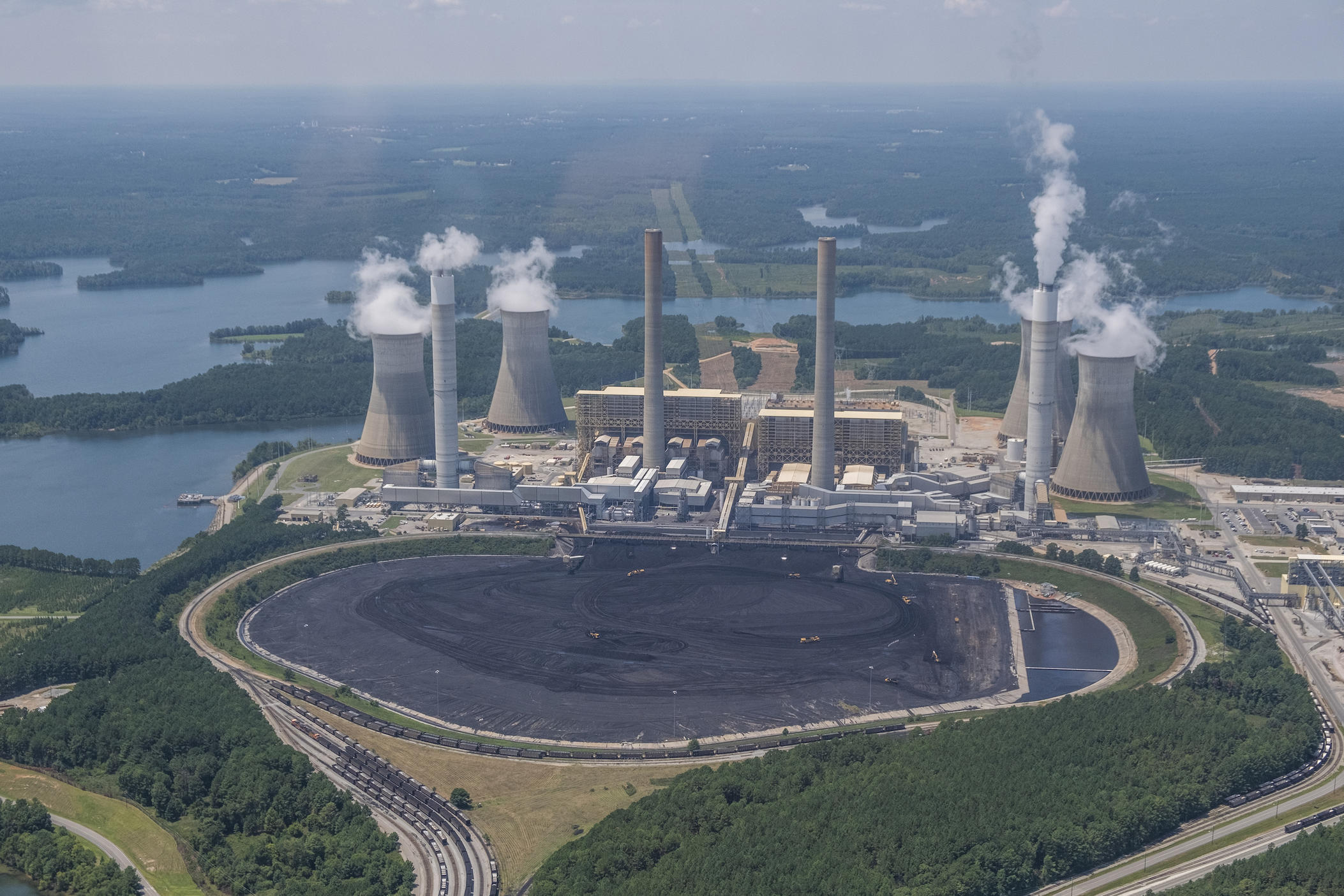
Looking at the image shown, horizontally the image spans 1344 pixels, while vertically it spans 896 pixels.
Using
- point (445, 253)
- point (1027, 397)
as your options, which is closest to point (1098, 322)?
point (1027, 397)

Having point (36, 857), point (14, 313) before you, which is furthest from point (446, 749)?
point (14, 313)

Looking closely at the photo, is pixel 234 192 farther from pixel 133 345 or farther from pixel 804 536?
pixel 804 536

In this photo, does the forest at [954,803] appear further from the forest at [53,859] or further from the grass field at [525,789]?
the forest at [53,859]

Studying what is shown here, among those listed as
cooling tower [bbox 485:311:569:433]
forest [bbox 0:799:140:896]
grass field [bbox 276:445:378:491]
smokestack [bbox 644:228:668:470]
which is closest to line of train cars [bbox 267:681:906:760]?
forest [bbox 0:799:140:896]

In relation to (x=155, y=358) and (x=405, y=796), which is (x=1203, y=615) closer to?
(x=405, y=796)

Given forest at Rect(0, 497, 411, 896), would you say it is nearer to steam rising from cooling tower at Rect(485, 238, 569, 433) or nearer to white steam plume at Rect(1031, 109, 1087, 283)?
steam rising from cooling tower at Rect(485, 238, 569, 433)

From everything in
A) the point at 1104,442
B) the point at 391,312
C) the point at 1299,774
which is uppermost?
the point at 391,312
